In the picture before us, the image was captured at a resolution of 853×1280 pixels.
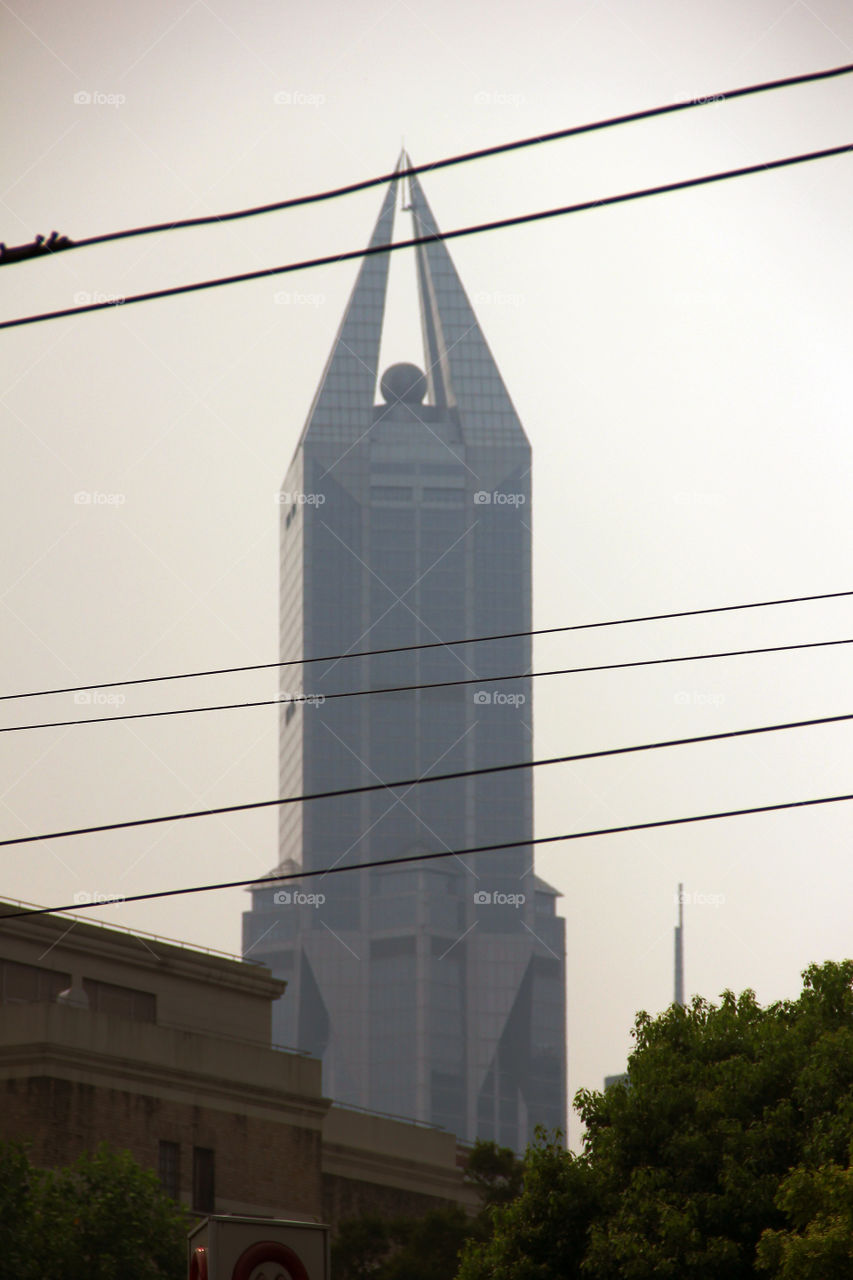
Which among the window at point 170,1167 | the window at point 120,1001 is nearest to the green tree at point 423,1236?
the window at point 170,1167

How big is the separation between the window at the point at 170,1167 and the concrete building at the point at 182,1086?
45mm

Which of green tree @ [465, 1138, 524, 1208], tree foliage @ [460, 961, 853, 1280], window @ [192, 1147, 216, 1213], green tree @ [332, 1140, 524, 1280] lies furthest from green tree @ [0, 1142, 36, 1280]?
green tree @ [465, 1138, 524, 1208]

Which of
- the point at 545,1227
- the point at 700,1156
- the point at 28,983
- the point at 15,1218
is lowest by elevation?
the point at 15,1218

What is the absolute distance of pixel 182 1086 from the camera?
53.5 meters

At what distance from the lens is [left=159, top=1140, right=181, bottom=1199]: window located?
52281mm

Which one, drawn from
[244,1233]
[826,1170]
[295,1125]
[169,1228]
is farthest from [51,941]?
[244,1233]

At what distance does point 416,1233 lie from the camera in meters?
51.4

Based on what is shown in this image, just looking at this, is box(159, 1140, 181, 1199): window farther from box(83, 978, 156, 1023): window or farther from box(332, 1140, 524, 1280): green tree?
box(332, 1140, 524, 1280): green tree

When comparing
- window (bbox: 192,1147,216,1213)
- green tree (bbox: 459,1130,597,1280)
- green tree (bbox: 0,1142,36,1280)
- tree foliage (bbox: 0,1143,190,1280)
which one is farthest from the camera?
window (bbox: 192,1147,216,1213)

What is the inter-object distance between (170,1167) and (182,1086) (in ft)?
8.30

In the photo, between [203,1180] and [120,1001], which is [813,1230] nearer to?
[203,1180]

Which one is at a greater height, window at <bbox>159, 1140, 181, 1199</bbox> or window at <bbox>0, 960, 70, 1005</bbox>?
window at <bbox>0, 960, 70, 1005</bbox>

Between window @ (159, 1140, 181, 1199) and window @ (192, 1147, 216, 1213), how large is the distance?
24.9 inches

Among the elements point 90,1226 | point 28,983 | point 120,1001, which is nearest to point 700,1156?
point 90,1226
